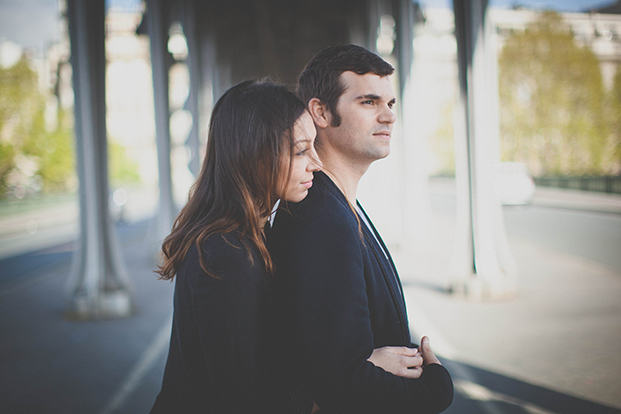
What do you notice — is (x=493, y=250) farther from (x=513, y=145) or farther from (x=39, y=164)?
(x=39, y=164)

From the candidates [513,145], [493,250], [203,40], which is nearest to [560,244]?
[493,250]

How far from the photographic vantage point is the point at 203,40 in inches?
714

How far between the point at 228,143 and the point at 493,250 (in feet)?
19.6

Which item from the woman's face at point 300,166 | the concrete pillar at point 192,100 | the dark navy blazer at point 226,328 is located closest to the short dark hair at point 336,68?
the woman's face at point 300,166

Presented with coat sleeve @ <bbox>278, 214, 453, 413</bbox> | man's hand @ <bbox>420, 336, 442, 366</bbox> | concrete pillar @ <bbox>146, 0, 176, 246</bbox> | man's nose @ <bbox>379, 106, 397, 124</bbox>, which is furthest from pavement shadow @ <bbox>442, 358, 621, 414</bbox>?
concrete pillar @ <bbox>146, 0, 176, 246</bbox>

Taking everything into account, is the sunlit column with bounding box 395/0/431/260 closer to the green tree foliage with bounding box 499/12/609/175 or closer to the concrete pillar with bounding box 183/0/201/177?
the concrete pillar with bounding box 183/0/201/177

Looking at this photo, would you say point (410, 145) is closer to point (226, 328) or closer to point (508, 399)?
point (508, 399)

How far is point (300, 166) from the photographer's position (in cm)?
144

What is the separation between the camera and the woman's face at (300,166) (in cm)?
142

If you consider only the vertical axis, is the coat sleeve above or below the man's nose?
below

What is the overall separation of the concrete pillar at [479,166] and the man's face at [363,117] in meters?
5.42

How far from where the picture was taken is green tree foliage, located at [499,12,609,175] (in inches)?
1218

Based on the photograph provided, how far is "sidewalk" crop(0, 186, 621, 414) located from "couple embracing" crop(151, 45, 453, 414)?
99.2 inches

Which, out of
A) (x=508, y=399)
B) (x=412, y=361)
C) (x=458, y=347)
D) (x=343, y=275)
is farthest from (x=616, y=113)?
(x=343, y=275)
